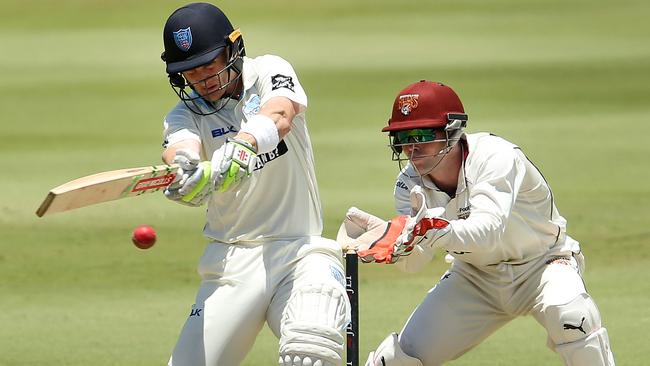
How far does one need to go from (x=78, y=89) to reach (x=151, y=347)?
11952 mm

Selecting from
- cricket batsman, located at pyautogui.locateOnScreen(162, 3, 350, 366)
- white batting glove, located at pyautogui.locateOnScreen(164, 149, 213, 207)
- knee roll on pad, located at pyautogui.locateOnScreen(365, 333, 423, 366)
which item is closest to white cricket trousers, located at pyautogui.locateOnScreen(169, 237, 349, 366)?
cricket batsman, located at pyautogui.locateOnScreen(162, 3, 350, 366)

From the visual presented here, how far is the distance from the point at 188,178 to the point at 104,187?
0.29 metres

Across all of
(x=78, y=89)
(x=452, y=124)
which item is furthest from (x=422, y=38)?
(x=452, y=124)

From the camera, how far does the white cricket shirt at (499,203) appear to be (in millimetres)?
5113

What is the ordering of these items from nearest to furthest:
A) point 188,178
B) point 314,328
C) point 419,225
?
point 188,178 < point 314,328 < point 419,225

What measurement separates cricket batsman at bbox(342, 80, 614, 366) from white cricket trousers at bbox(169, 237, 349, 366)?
186mm

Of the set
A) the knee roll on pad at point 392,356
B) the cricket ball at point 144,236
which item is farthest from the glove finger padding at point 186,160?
the knee roll on pad at point 392,356

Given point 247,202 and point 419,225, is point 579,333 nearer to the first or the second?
point 419,225

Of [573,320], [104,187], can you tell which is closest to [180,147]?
[104,187]

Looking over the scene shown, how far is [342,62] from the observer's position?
20.4 m

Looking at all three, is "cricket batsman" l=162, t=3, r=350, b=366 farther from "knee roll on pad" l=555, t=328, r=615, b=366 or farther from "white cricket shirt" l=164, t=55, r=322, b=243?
"knee roll on pad" l=555, t=328, r=615, b=366

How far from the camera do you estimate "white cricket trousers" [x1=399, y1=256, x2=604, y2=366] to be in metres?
5.53

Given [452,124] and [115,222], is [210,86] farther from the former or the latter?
[115,222]

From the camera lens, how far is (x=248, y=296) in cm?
504
